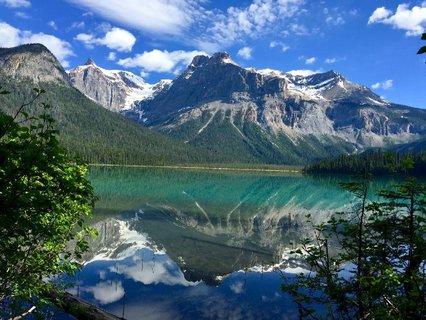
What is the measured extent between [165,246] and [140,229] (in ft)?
33.5

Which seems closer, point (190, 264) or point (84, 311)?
point (84, 311)

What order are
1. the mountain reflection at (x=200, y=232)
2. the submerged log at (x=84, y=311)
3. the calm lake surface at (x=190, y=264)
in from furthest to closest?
the mountain reflection at (x=200, y=232) → the calm lake surface at (x=190, y=264) → the submerged log at (x=84, y=311)

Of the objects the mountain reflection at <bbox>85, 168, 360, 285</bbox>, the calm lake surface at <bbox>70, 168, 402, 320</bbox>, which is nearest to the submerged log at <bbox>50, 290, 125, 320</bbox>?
the calm lake surface at <bbox>70, 168, 402, 320</bbox>

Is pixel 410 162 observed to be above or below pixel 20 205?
above

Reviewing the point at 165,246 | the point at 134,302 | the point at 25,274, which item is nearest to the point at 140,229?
the point at 165,246

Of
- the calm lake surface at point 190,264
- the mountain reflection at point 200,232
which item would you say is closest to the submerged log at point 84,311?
the calm lake surface at point 190,264

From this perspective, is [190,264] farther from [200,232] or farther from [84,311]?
[84,311]

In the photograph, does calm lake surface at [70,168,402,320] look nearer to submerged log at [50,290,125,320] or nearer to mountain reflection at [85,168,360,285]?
mountain reflection at [85,168,360,285]

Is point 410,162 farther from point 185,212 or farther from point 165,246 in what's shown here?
point 185,212

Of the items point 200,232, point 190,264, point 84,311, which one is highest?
point 84,311

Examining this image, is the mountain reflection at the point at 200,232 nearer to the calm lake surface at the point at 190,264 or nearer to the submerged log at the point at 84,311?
the calm lake surface at the point at 190,264

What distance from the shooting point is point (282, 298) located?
26.6 m

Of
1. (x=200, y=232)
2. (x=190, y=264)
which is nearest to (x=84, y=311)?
(x=190, y=264)

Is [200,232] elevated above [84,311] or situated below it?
below
